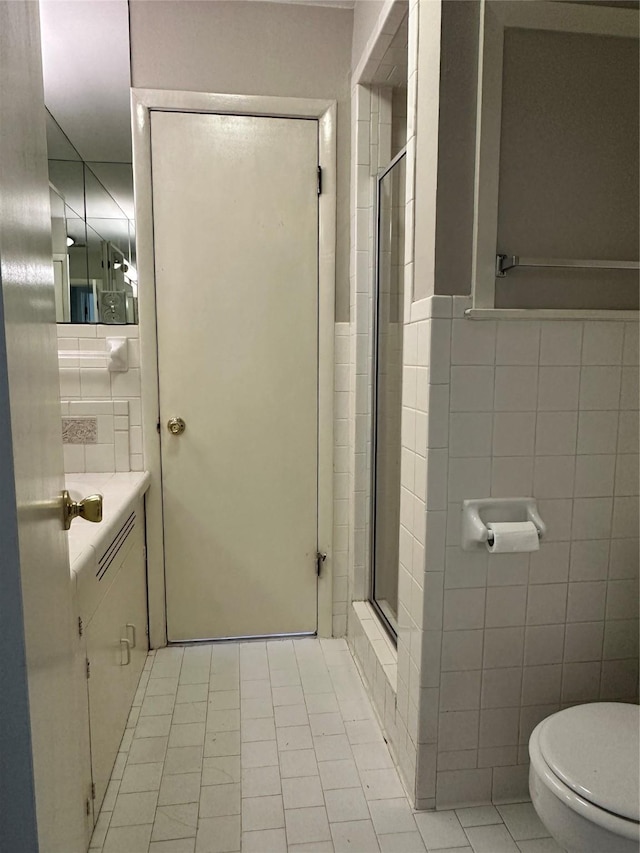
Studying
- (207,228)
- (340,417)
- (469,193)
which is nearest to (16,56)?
(469,193)

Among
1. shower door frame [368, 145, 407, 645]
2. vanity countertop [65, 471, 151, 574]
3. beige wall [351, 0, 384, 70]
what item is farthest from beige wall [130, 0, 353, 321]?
vanity countertop [65, 471, 151, 574]

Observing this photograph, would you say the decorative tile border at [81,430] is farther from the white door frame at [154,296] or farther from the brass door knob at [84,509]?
the brass door knob at [84,509]

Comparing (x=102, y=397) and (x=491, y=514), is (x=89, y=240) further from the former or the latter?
(x=491, y=514)

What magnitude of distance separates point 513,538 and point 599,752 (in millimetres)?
477

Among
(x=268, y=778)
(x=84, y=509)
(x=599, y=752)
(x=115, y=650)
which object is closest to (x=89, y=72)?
(x=84, y=509)

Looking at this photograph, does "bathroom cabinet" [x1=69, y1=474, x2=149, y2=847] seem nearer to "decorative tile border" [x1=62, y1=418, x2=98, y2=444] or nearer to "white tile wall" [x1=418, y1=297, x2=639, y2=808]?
"decorative tile border" [x1=62, y1=418, x2=98, y2=444]

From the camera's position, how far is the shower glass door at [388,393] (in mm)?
2152

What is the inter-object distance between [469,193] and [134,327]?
1.43 m

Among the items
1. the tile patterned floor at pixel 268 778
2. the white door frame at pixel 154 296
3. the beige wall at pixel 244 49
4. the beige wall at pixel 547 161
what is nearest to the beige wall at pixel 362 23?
the beige wall at pixel 244 49

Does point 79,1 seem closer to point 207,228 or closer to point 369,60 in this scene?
point 207,228

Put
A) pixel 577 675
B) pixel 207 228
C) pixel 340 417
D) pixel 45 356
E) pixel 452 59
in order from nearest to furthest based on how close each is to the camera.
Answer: pixel 45 356 < pixel 452 59 < pixel 577 675 < pixel 207 228 < pixel 340 417

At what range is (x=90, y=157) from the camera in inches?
85.8

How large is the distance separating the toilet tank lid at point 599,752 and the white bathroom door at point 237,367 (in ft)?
4.38

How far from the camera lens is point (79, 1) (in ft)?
6.89
